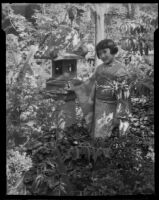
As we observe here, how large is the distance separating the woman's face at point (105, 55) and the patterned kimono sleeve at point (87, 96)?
0.69 feet

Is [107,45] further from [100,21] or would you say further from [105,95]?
[105,95]

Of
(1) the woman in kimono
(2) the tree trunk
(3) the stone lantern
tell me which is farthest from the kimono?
(2) the tree trunk

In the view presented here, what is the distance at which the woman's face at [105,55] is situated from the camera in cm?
583

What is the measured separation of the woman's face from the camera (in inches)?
229

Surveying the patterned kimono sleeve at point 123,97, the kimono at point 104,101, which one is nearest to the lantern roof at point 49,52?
the kimono at point 104,101

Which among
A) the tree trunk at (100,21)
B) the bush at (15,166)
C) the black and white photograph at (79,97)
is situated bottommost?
the bush at (15,166)

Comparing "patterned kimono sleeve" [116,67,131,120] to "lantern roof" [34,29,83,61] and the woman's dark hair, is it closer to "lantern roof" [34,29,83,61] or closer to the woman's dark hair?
the woman's dark hair

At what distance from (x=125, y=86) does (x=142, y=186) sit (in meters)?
1.15

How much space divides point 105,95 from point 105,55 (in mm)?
456

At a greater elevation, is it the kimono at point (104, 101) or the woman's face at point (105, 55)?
the woman's face at point (105, 55)

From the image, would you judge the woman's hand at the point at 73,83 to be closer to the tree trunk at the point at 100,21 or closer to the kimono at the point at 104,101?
the kimono at the point at 104,101

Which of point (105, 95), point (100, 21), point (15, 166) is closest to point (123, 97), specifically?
point (105, 95)

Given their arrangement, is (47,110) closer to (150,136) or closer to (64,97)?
(64,97)
